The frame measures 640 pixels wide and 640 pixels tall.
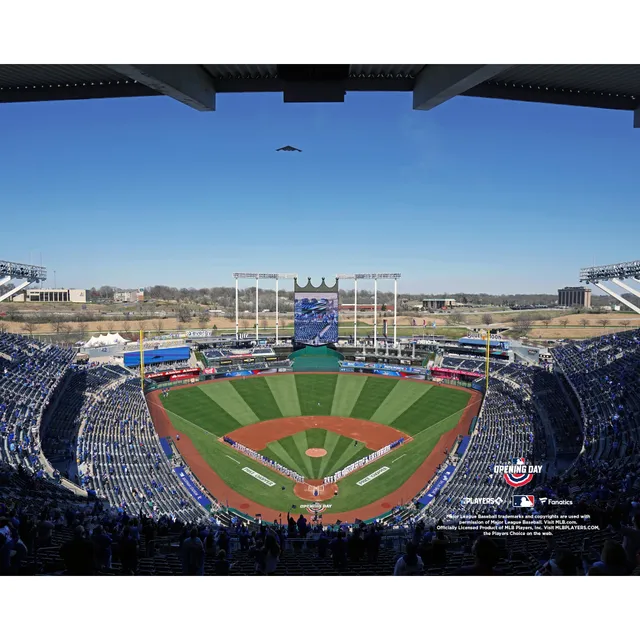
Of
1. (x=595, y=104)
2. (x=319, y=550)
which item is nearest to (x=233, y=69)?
(x=595, y=104)

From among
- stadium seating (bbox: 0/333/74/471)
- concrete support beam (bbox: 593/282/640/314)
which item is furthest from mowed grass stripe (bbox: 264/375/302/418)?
concrete support beam (bbox: 593/282/640/314)

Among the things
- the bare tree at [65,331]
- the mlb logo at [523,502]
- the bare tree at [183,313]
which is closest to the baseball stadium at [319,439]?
the mlb logo at [523,502]

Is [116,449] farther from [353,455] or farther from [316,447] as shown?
[353,455]

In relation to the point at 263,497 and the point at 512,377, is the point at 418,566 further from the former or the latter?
the point at 512,377

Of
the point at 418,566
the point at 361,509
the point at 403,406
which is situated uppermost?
the point at 418,566

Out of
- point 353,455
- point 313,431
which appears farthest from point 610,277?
point 313,431
